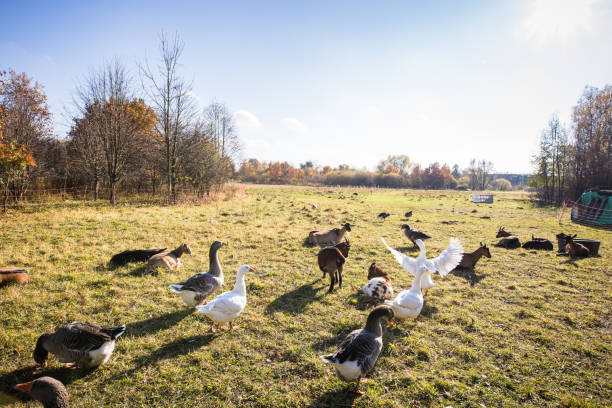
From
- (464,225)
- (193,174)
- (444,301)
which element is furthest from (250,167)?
(444,301)

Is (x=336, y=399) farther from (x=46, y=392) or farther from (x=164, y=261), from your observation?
(x=164, y=261)

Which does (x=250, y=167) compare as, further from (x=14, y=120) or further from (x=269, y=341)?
(x=269, y=341)

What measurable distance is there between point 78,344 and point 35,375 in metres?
0.95

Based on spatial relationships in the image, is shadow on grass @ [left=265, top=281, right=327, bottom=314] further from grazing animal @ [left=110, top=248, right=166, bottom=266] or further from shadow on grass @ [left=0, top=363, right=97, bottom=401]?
grazing animal @ [left=110, top=248, right=166, bottom=266]

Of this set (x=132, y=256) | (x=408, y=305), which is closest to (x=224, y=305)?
(x=408, y=305)

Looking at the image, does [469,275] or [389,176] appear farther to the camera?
[389,176]

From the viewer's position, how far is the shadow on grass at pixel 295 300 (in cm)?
635

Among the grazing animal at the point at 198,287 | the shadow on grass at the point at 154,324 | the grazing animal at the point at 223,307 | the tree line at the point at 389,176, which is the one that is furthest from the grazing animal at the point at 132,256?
the tree line at the point at 389,176

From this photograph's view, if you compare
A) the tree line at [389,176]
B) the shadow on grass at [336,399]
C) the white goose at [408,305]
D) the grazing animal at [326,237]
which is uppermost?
the tree line at [389,176]

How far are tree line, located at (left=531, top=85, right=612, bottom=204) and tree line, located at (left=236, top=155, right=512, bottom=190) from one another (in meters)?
48.5

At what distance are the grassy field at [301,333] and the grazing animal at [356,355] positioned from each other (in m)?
0.40

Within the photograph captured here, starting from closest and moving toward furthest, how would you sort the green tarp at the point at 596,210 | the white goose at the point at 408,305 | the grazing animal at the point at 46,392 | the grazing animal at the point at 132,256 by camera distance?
the grazing animal at the point at 46,392 < the white goose at the point at 408,305 < the grazing animal at the point at 132,256 < the green tarp at the point at 596,210

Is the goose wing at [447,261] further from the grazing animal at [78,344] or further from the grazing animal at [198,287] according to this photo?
the grazing animal at [78,344]

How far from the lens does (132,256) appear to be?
8.67m
